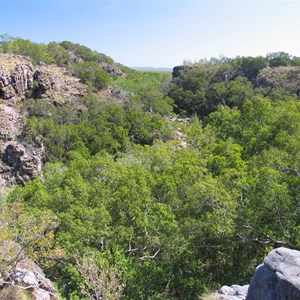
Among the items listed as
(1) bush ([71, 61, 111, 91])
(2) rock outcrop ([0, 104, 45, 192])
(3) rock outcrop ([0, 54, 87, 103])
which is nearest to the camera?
(2) rock outcrop ([0, 104, 45, 192])

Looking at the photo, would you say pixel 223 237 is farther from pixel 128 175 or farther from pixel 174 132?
pixel 174 132

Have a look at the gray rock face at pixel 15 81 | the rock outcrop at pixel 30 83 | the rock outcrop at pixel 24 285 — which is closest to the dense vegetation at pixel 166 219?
the rock outcrop at pixel 24 285

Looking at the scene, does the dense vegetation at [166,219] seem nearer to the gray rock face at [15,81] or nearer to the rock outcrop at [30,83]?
the gray rock face at [15,81]

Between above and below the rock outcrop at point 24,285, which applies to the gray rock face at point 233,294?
below

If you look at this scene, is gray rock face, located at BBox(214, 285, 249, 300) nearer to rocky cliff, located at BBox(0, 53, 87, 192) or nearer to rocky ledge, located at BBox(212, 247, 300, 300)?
rocky ledge, located at BBox(212, 247, 300, 300)

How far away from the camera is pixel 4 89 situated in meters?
47.5

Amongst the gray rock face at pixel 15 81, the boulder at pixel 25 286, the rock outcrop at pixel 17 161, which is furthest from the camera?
the gray rock face at pixel 15 81

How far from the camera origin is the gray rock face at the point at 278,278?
31.3ft

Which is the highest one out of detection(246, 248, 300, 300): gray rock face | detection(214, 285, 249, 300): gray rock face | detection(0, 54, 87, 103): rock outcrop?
detection(0, 54, 87, 103): rock outcrop

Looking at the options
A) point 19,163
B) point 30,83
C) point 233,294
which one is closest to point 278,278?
point 233,294

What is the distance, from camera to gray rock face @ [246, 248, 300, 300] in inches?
376

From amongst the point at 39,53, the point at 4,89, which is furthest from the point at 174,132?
the point at 39,53

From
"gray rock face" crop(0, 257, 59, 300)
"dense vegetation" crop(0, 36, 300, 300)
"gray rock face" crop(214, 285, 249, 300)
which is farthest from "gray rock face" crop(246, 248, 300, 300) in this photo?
"gray rock face" crop(0, 257, 59, 300)

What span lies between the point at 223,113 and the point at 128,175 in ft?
75.1
